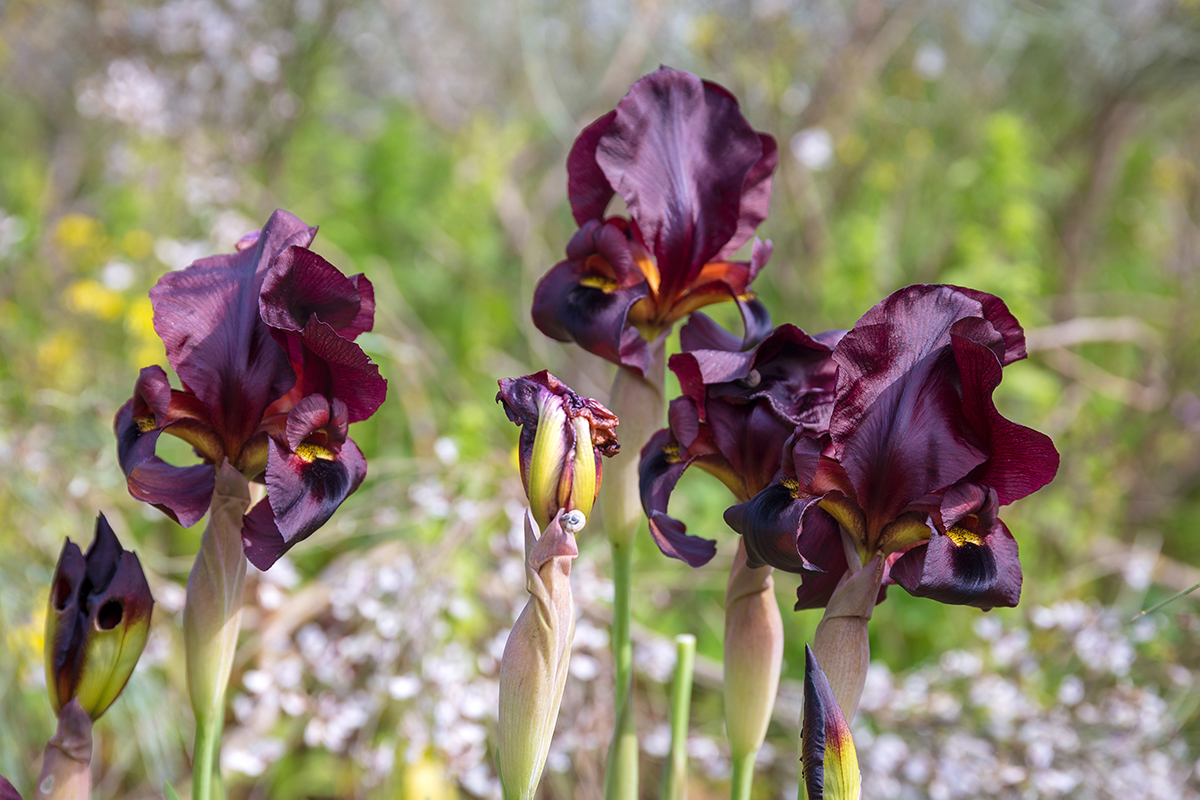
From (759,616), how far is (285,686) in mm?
1112

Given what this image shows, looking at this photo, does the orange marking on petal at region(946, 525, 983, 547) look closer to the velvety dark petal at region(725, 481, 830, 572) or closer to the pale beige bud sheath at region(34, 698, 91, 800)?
the velvety dark petal at region(725, 481, 830, 572)

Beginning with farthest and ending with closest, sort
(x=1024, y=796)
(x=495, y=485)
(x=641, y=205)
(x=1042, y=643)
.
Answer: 1. (x=1042, y=643)
2. (x=495, y=485)
3. (x=1024, y=796)
4. (x=641, y=205)

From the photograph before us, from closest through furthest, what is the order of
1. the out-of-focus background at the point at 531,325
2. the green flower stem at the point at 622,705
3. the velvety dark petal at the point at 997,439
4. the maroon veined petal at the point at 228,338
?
the velvety dark petal at the point at 997,439, the maroon veined petal at the point at 228,338, the green flower stem at the point at 622,705, the out-of-focus background at the point at 531,325

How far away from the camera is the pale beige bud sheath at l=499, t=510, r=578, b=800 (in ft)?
2.05

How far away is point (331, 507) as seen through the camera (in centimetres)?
65

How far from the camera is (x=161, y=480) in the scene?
69cm

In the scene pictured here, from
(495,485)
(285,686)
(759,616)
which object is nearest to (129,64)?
(495,485)

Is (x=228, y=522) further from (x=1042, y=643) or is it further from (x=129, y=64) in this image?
(x=129, y=64)

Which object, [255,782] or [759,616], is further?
[255,782]

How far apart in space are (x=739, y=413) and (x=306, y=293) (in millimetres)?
334

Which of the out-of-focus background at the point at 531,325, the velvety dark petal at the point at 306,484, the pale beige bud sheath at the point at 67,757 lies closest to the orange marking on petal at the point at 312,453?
the velvety dark petal at the point at 306,484

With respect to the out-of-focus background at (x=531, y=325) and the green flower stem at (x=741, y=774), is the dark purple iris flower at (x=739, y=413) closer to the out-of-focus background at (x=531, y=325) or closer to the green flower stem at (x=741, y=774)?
the green flower stem at (x=741, y=774)

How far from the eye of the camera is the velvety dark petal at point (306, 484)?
623 mm

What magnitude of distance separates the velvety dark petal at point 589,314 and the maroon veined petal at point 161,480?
317 mm
